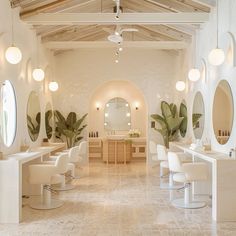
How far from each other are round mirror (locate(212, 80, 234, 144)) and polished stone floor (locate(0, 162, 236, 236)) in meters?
1.31

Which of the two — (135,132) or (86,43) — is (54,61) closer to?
(86,43)

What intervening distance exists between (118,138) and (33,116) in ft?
12.4

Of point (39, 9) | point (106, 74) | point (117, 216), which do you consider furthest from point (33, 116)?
point (106, 74)

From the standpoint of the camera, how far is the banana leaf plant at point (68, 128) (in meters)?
10.1

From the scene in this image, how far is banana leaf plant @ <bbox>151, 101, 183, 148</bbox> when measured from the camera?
9672mm

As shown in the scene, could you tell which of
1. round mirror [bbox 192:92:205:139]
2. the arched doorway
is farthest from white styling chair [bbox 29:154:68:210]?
the arched doorway

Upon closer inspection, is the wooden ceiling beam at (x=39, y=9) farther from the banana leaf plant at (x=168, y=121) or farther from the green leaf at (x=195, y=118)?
the banana leaf plant at (x=168, y=121)

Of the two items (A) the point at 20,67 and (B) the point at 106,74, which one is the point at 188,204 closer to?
(A) the point at 20,67

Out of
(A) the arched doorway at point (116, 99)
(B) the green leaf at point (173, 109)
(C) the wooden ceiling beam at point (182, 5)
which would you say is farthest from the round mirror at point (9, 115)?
(A) the arched doorway at point (116, 99)

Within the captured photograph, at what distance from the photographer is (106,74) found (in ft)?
35.3

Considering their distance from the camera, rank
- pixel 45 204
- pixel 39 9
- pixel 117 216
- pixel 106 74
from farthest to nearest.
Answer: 1. pixel 106 74
2. pixel 39 9
3. pixel 45 204
4. pixel 117 216

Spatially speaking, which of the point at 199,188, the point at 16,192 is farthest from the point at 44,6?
the point at 199,188

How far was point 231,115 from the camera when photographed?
5.50 m

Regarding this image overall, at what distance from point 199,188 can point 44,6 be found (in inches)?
176
